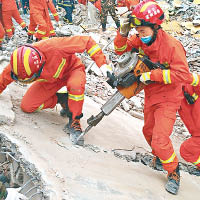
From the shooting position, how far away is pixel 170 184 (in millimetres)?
2820

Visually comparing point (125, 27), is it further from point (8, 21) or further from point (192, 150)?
point (8, 21)

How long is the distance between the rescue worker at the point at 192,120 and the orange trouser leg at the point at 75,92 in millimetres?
1211

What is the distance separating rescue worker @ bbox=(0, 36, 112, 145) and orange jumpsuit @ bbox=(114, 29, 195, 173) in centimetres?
45

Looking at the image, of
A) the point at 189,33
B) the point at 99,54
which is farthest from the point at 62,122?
the point at 189,33

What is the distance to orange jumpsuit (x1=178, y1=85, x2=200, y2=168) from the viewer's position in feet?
11.1

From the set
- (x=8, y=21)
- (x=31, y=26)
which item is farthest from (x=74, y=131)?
(x=8, y=21)

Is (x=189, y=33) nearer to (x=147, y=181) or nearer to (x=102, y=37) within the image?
(x=102, y=37)

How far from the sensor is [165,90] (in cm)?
301

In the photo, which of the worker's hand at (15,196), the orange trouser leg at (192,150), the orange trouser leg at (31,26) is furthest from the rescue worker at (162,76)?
the orange trouser leg at (31,26)

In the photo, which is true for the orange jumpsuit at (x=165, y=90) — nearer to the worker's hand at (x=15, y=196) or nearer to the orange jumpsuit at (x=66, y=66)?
the orange jumpsuit at (x=66, y=66)

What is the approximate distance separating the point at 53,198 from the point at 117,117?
2705mm

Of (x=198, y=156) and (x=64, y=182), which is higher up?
(x=64, y=182)

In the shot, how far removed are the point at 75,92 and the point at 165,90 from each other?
983 mm

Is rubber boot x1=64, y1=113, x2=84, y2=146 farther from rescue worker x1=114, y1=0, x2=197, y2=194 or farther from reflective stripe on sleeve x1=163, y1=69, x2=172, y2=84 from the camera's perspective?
reflective stripe on sleeve x1=163, y1=69, x2=172, y2=84
